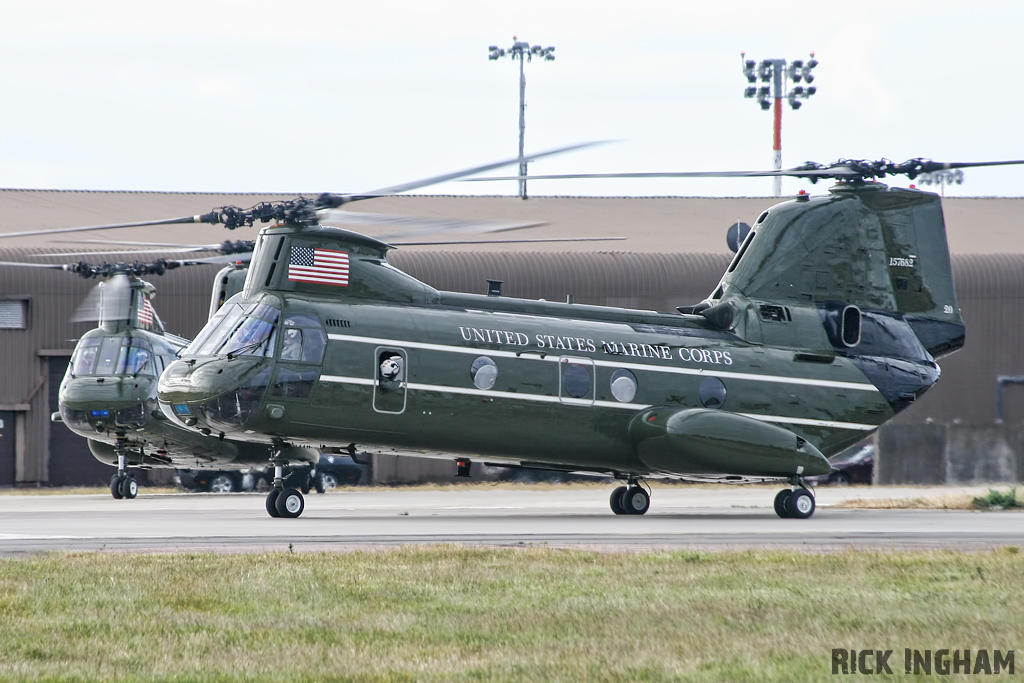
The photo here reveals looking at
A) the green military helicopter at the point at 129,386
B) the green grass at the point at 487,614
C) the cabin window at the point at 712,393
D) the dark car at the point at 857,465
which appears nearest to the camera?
the green grass at the point at 487,614

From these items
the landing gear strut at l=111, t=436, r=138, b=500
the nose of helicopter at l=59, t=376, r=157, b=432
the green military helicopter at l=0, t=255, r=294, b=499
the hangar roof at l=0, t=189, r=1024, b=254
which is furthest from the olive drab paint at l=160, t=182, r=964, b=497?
the hangar roof at l=0, t=189, r=1024, b=254

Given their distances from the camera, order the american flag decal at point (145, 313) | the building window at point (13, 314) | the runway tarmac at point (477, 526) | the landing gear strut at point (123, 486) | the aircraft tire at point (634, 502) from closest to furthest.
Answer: the runway tarmac at point (477, 526), the aircraft tire at point (634, 502), the american flag decal at point (145, 313), the landing gear strut at point (123, 486), the building window at point (13, 314)

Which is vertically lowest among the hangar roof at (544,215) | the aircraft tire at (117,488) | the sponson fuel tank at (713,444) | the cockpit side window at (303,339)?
the aircraft tire at (117,488)

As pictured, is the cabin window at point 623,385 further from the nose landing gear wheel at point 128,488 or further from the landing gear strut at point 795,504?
the nose landing gear wheel at point 128,488

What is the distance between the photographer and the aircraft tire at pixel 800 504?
21750 millimetres

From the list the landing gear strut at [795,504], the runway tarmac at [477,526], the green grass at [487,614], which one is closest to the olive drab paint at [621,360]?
the landing gear strut at [795,504]

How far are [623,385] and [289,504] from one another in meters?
5.87

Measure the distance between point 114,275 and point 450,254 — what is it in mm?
15521

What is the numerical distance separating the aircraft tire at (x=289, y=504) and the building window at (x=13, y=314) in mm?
22332

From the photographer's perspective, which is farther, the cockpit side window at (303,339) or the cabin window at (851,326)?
the cabin window at (851,326)

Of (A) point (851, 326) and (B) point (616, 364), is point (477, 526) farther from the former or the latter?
(A) point (851, 326)

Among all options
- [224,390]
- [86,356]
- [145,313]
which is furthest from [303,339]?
[145,313]

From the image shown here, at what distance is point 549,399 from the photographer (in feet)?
68.1

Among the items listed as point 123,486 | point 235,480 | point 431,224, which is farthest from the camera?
point 235,480
